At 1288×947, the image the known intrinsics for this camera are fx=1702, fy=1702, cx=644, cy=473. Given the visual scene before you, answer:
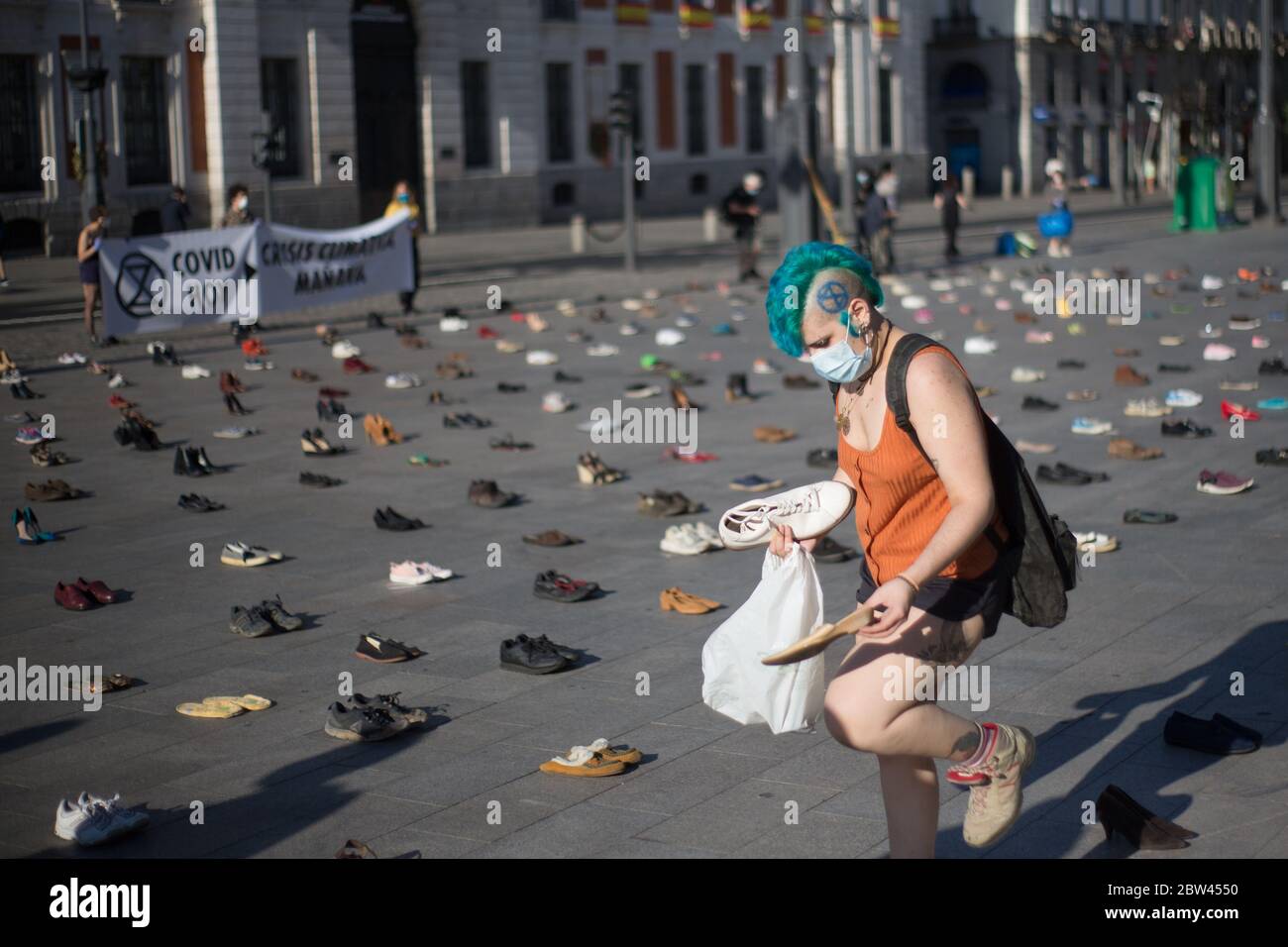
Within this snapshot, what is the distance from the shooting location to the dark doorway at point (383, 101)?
43844 mm

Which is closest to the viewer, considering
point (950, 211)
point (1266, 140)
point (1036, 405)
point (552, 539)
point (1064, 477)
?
point (552, 539)

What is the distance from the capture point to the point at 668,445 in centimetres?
1270

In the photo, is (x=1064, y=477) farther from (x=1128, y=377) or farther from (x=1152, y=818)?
(x=1152, y=818)

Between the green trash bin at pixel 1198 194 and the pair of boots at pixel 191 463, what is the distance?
28.7m

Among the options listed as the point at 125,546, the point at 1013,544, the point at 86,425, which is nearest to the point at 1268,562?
the point at 1013,544

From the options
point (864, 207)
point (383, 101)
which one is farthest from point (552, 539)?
point (383, 101)

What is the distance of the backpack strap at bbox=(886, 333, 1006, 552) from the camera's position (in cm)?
438

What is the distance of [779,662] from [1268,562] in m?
5.05

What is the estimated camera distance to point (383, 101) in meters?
44.5

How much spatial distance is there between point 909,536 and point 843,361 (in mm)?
501

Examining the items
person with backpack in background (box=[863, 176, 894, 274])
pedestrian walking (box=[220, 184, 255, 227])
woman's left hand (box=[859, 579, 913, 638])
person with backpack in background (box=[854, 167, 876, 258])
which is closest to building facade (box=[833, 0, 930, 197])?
person with backpack in background (box=[854, 167, 876, 258])

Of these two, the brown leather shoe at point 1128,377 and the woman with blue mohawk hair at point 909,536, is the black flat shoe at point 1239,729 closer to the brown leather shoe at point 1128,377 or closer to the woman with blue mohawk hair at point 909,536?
the woman with blue mohawk hair at point 909,536

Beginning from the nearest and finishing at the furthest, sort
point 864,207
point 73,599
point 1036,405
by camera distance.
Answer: point 73,599, point 1036,405, point 864,207
